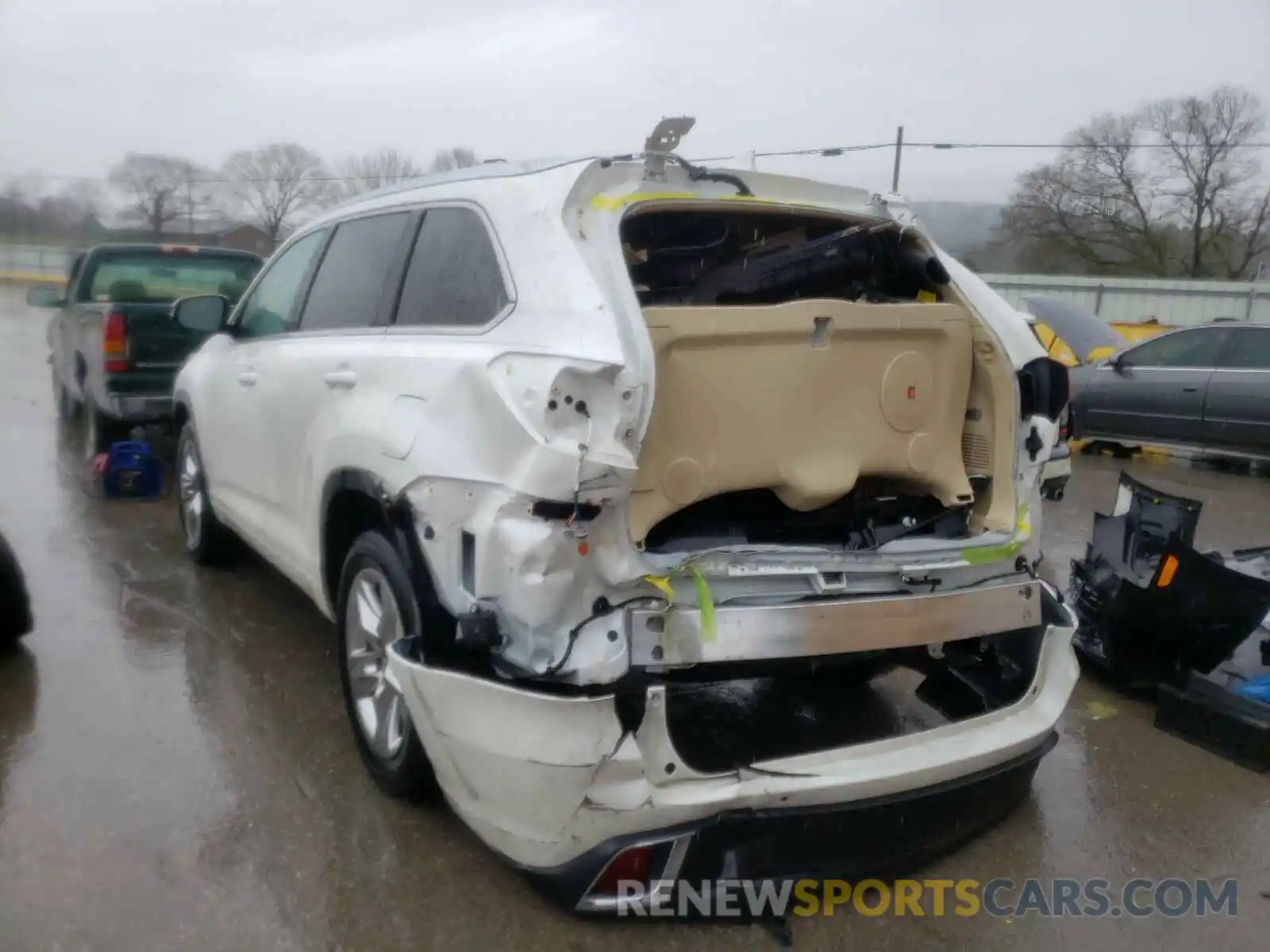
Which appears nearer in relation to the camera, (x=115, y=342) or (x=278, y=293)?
(x=278, y=293)

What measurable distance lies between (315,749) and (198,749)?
41 cm

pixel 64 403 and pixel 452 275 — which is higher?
pixel 452 275

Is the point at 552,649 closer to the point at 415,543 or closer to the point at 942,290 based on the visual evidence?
the point at 415,543

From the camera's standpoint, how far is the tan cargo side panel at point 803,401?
114 inches

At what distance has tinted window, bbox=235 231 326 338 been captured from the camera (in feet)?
14.5

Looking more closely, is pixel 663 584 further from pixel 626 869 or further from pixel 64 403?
pixel 64 403

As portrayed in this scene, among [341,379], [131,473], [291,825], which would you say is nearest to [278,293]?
[341,379]

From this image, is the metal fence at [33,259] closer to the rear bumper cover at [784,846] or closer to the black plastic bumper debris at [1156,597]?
the black plastic bumper debris at [1156,597]

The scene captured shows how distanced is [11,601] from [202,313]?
159 centimetres

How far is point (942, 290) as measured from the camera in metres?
3.50

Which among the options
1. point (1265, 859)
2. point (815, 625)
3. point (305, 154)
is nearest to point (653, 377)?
point (815, 625)

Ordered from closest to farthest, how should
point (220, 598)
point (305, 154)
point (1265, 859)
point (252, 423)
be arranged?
point (1265, 859), point (252, 423), point (220, 598), point (305, 154)

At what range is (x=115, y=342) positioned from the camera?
7.75m

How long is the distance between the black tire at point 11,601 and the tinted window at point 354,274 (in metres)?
1.61
